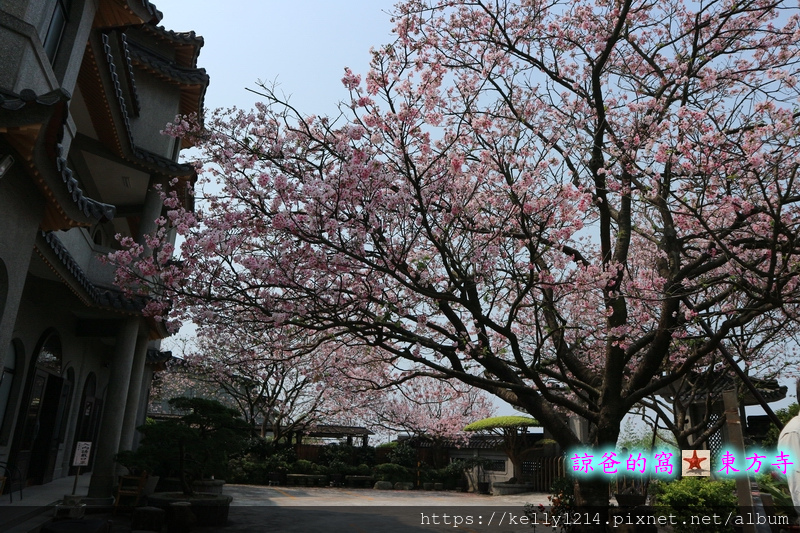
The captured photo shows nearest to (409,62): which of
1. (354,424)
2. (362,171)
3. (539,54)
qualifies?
(362,171)

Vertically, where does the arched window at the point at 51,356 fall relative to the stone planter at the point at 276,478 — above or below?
above

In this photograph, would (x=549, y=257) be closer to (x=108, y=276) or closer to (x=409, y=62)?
(x=409, y=62)

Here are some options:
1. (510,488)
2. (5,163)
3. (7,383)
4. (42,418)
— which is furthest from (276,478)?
(5,163)

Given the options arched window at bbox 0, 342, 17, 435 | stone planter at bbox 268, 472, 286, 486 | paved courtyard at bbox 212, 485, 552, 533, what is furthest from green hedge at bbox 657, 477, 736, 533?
stone planter at bbox 268, 472, 286, 486

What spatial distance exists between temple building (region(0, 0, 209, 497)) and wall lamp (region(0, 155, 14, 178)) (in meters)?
0.02

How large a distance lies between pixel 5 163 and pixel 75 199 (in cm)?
119

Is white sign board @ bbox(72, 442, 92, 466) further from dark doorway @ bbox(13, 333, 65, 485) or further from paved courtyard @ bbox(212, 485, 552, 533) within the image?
dark doorway @ bbox(13, 333, 65, 485)

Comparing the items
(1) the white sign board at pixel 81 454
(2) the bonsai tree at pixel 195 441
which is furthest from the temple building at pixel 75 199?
(1) the white sign board at pixel 81 454

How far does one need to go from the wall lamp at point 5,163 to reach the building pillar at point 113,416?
7.53 m

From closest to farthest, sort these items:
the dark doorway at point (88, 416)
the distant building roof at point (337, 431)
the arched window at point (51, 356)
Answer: the arched window at point (51, 356) < the dark doorway at point (88, 416) < the distant building roof at point (337, 431)

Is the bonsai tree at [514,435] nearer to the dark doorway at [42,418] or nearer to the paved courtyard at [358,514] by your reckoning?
the paved courtyard at [358,514]

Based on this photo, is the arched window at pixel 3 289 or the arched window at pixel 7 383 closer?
the arched window at pixel 3 289

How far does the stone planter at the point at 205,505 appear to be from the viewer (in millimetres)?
10377

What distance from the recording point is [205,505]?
10625mm
